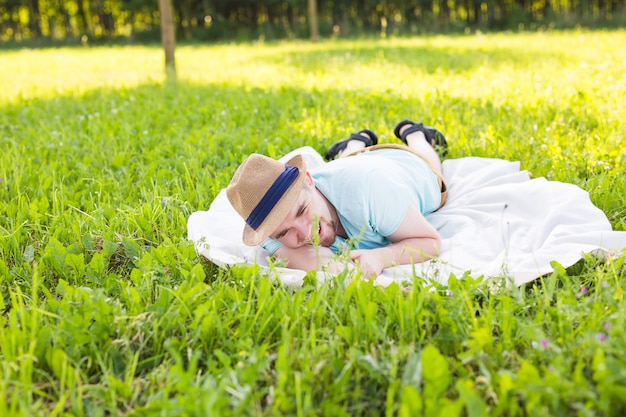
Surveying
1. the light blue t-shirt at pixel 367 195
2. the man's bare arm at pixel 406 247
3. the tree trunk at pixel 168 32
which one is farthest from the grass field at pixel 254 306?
the tree trunk at pixel 168 32

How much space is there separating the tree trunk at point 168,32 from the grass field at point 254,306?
4.90 metres

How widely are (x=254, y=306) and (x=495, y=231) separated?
4.94 ft

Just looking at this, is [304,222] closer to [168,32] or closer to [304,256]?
[304,256]

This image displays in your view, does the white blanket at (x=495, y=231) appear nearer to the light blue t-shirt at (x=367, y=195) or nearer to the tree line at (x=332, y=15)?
the light blue t-shirt at (x=367, y=195)

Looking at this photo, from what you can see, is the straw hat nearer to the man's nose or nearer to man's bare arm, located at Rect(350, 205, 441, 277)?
the man's nose

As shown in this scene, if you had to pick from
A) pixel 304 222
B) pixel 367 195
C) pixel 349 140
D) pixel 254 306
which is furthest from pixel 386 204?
pixel 349 140

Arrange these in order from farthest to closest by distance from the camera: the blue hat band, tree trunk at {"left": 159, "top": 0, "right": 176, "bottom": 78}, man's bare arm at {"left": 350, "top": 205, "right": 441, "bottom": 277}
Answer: tree trunk at {"left": 159, "top": 0, "right": 176, "bottom": 78} → man's bare arm at {"left": 350, "top": 205, "right": 441, "bottom": 277} → the blue hat band

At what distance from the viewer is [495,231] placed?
9.98ft

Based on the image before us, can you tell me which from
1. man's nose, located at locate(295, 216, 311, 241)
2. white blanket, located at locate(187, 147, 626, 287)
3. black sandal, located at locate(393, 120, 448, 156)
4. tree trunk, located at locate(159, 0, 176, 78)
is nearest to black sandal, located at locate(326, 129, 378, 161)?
black sandal, located at locate(393, 120, 448, 156)

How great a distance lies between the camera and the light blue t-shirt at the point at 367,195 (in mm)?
2713

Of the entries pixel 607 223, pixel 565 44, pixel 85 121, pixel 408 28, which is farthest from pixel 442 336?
pixel 408 28

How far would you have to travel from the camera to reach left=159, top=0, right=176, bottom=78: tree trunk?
972 centimetres

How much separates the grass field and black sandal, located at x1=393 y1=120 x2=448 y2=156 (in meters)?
0.18

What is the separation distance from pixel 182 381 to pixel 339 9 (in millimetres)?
32022
